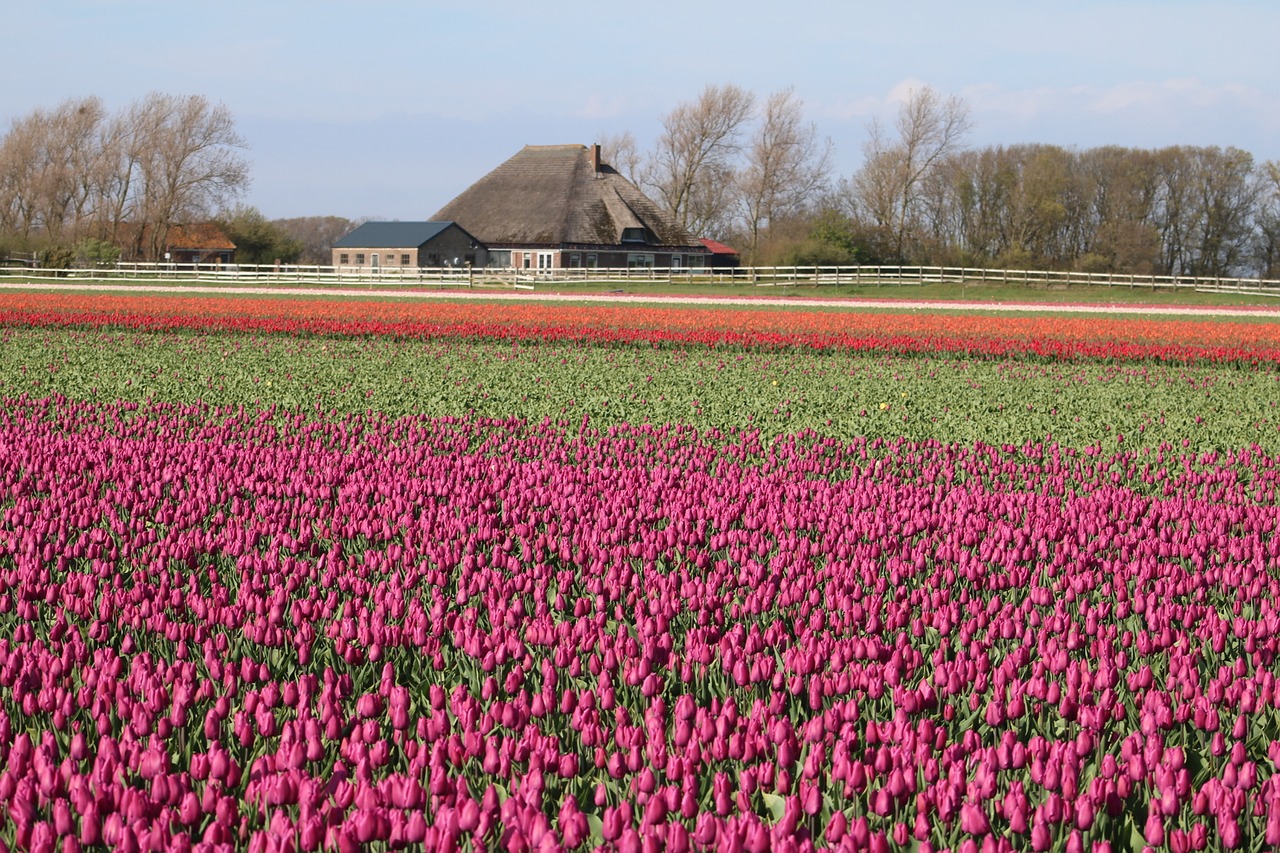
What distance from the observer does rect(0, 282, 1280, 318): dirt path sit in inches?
1396

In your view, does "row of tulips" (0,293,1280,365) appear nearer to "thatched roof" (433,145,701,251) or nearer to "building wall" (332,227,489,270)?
"building wall" (332,227,489,270)

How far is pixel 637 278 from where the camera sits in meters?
56.1

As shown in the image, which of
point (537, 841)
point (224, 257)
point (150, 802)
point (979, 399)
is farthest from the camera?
point (224, 257)

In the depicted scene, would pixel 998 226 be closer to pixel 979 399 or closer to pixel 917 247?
pixel 917 247

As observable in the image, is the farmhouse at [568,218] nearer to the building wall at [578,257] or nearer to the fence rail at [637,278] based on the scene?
the building wall at [578,257]

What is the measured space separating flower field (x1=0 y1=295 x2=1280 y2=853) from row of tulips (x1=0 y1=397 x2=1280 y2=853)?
0.02 metres

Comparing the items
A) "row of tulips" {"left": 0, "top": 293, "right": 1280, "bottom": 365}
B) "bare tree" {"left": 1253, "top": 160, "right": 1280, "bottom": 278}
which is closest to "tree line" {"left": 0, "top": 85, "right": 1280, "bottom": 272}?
"bare tree" {"left": 1253, "top": 160, "right": 1280, "bottom": 278}

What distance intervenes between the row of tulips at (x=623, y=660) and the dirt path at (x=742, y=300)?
27.8 metres

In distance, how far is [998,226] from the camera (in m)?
70.2

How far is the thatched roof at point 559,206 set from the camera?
2682 inches

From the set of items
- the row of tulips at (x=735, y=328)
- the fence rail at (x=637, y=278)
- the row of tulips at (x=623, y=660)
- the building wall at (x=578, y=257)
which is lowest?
the row of tulips at (x=623, y=660)

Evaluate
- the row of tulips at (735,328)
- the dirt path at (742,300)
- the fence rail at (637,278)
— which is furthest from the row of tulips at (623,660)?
the fence rail at (637,278)

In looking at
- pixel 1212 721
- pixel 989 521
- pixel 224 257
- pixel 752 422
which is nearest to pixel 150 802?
pixel 1212 721

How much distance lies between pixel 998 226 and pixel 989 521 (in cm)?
6656
